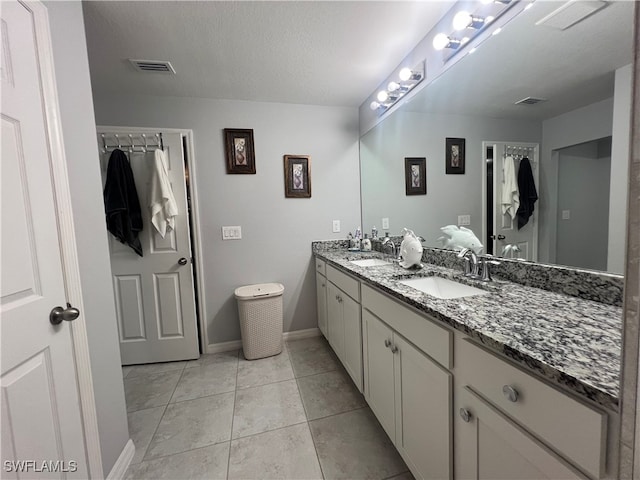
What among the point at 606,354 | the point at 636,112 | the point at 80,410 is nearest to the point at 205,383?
the point at 80,410

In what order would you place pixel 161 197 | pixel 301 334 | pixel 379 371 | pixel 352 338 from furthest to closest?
pixel 301 334
pixel 161 197
pixel 352 338
pixel 379 371

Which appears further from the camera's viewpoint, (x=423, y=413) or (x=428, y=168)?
(x=428, y=168)

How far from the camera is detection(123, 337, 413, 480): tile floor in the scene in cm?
128

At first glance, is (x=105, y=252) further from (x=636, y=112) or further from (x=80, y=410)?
(x=636, y=112)

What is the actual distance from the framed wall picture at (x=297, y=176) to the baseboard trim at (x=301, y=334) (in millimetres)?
1381

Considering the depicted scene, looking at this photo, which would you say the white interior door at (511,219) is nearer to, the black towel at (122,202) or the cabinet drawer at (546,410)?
the cabinet drawer at (546,410)

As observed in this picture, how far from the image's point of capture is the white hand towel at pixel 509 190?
1.29 meters

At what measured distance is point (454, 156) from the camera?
1654 mm

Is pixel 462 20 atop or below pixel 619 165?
atop

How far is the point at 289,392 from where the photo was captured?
1.83 meters

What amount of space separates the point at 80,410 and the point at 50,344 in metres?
0.33

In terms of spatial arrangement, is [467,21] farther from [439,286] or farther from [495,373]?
[495,373]

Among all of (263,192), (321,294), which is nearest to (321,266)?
(321,294)

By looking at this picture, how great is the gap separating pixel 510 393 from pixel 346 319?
1215 millimetres
